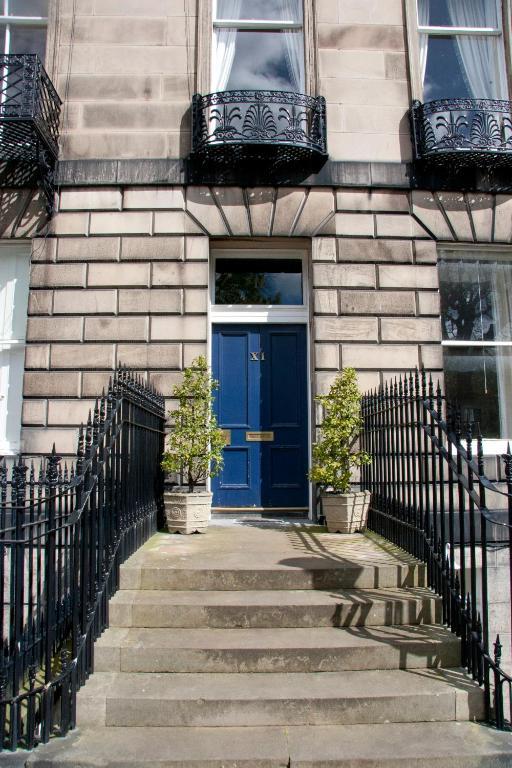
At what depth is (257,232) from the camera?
827 cm

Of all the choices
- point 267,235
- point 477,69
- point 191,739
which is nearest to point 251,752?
point 191,739

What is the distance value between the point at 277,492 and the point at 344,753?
4.77 metres

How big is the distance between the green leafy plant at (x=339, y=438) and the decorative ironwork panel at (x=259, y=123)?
123 inches

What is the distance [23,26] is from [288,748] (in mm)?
9602

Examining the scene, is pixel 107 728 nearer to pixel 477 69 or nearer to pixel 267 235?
pixel 267 235

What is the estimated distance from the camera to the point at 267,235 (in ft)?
27.2

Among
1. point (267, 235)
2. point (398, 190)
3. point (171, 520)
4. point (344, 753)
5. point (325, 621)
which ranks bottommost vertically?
point (344, 753)

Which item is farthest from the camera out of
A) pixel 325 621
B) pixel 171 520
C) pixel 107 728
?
pixel 171 520

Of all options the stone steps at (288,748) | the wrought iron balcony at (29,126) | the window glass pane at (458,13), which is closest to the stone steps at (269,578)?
the stone steps at (288,748)

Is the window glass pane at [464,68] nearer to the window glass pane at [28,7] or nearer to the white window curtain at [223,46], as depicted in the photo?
the white window curtain at [223,46]

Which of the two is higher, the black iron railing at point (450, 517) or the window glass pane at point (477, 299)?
the window glass pane at point (477, 299)

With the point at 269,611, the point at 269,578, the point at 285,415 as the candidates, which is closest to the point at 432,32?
the point at 285,415

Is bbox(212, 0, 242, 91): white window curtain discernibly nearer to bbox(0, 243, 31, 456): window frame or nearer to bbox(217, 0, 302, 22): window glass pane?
bbox(217, 0, 302, 22): window glass pane

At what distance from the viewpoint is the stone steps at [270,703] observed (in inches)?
152
